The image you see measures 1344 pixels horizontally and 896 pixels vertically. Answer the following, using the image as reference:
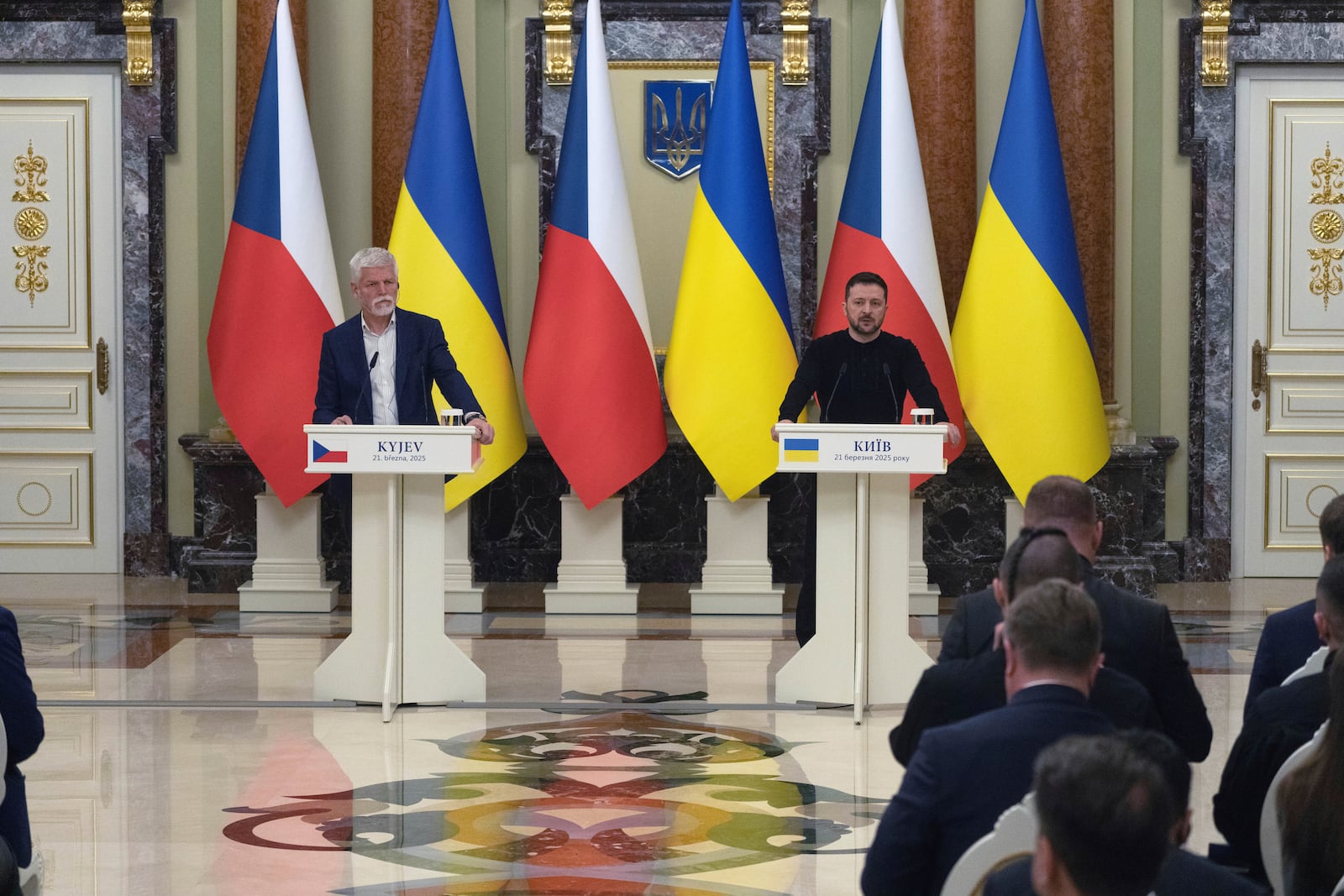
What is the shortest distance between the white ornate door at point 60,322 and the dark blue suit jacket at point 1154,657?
6984 mm

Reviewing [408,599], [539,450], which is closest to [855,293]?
[408,599]

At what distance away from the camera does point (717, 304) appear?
7.74 metres

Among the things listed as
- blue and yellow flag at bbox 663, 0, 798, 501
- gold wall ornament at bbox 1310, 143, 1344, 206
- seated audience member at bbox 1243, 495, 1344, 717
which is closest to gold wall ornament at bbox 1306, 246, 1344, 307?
gold wall ornament at bbox 1310, 143, 1344, 206

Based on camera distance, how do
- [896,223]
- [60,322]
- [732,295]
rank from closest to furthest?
[896,223] → [732,295] → [60,322]

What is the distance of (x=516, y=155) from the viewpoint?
9.03m

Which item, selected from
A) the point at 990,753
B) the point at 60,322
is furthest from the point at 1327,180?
the point at 990,753

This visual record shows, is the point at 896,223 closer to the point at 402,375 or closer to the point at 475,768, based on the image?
the point at 402,375

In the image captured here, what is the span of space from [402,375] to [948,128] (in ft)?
12.6

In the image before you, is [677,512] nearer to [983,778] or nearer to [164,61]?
[164,61]

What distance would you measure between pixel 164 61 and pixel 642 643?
4.27 metres

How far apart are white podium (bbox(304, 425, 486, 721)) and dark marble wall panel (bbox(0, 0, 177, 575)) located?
3.65 m

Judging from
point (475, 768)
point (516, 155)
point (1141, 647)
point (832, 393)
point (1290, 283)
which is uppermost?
point (516, 155)

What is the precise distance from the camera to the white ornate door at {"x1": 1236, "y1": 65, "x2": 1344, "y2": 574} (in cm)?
891

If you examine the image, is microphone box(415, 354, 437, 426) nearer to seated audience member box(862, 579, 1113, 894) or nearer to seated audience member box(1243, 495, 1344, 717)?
seated audience member box(1243, 495, 1344, 717)
